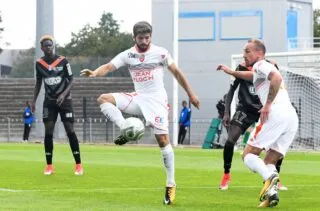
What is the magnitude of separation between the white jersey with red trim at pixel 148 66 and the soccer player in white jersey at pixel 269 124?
1.13 metres

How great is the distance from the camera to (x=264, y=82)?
12523 mm

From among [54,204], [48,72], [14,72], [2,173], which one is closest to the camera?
[54,204]

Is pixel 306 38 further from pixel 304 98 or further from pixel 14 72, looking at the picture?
pixel 14 72

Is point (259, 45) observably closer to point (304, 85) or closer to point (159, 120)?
point (159, 120)

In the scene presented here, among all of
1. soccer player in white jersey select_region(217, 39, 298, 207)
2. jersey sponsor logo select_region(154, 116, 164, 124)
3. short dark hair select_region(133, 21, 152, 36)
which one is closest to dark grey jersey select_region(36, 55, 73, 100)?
jersey sponsor logo select_region(154, 116, 164, 124)

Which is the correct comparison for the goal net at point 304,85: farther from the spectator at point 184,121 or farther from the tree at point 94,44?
the tree at point 94,44

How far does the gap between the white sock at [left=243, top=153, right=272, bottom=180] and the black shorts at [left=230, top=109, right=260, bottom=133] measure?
2979 millimetres

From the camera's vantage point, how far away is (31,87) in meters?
59.7

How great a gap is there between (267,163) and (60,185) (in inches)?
166

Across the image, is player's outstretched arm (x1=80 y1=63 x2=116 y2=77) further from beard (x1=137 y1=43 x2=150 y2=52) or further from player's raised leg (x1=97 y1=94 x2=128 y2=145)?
beard (x1=137 y1=43 x2=150 y2=52)

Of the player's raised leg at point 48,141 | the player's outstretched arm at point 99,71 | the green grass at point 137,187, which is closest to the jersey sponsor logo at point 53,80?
the player's raised leg at point 48,141

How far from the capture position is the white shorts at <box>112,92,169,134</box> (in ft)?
41.3

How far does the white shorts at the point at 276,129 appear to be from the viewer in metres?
12.2

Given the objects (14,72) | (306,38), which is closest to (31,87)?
(14,72)
